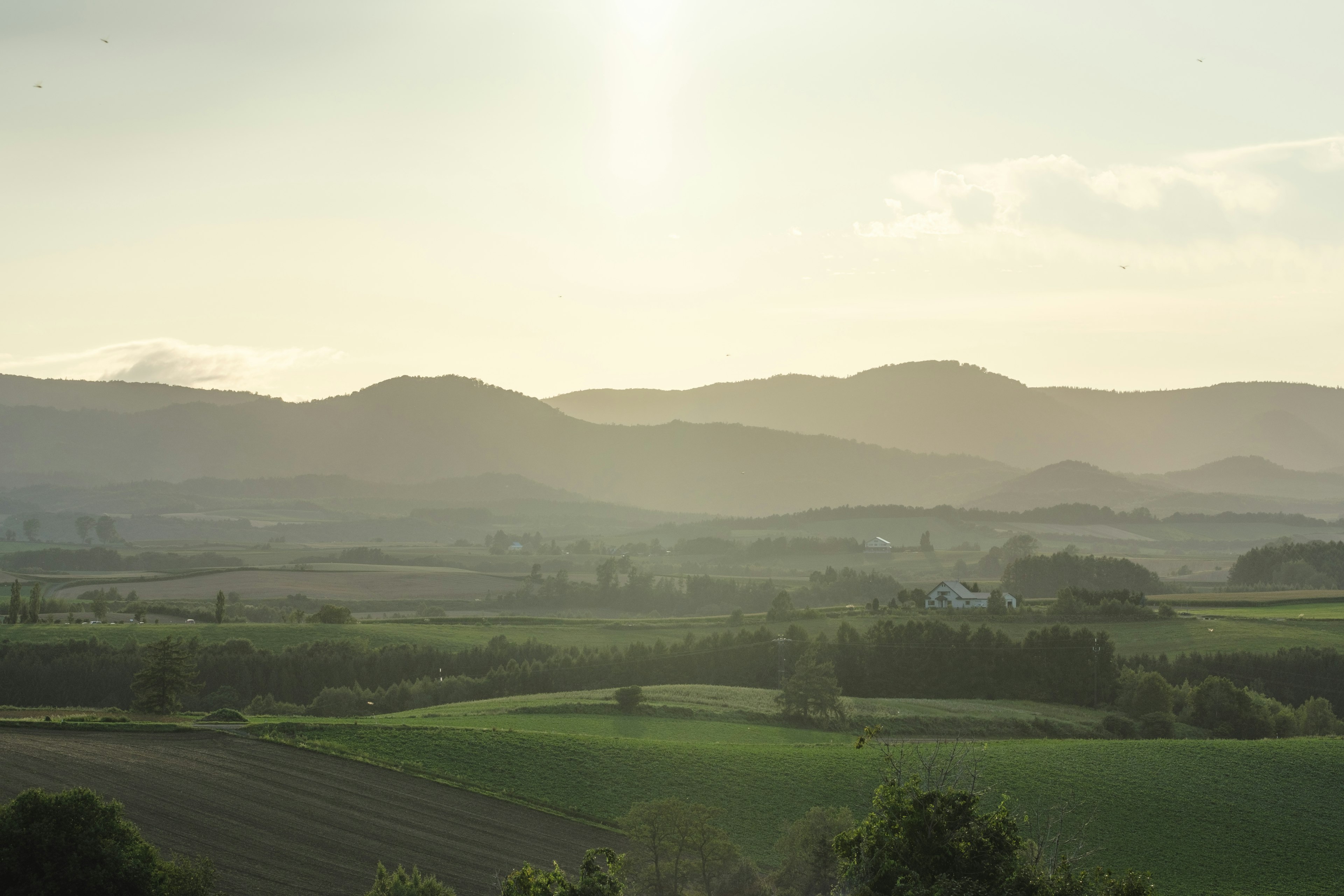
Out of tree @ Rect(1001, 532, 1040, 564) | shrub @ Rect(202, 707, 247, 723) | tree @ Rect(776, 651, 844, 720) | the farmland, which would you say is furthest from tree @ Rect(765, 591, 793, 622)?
tree @ Rect(1001, 532, 1040, 564)

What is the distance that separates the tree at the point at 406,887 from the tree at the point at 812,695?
41538mm

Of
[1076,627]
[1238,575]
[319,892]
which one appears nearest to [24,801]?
[319,892]

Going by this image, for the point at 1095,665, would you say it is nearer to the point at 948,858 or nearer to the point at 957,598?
the point at 957,598

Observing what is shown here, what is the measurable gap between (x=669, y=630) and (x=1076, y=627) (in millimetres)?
37481

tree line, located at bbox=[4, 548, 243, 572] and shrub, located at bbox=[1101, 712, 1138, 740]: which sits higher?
tree line, located at bbox=[4, 548, 243, 572]

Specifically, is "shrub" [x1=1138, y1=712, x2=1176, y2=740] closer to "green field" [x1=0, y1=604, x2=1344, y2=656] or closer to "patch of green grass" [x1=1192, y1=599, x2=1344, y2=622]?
"green field" [x1=0, y1=604, x2=1344, y2=656]

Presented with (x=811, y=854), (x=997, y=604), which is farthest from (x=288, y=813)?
(x=997, y=604)

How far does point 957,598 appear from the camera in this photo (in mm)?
117625

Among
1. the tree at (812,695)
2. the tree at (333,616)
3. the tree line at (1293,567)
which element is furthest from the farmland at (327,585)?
the tree line at (1293,567)

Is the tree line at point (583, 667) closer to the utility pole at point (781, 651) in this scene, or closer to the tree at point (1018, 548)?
the utility pole at point (781, 651)

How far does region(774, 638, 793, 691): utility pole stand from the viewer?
3374 inches

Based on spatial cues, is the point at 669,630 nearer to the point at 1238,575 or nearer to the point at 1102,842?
the point at 1102,842

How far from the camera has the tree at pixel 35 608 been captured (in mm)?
94625

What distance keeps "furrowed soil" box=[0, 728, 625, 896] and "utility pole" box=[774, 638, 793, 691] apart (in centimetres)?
4187
